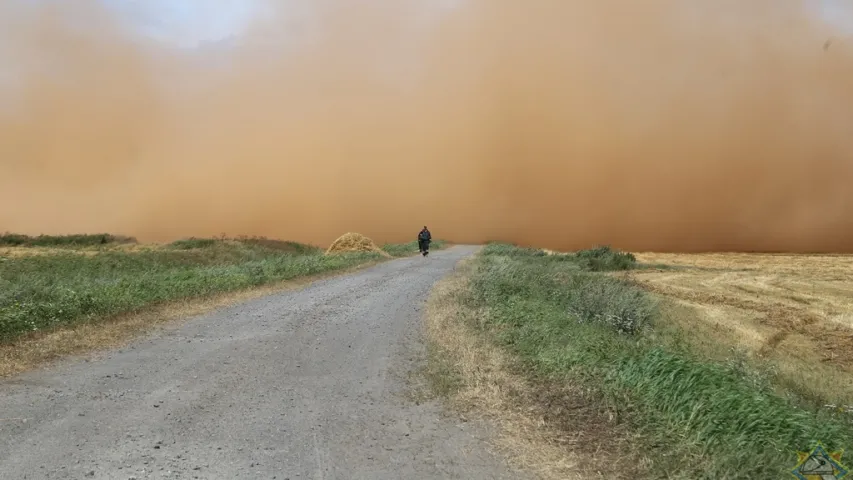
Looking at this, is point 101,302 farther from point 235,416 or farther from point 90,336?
point 235,416

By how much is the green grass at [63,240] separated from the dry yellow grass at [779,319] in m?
52.1

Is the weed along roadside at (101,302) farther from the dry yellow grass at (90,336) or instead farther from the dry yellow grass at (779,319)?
the dry yellow grass at (779,319)

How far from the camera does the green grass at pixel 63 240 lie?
1997 inches

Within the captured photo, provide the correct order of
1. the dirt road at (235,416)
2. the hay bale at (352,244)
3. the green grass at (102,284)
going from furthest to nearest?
1. the hay bale at (352,244)
2. the green grass at (102,284)
3. the dirt road at (235,416)

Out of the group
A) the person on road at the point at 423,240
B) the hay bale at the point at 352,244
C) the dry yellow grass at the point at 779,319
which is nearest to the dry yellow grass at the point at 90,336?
the dry yellow grass at the point at 779,319

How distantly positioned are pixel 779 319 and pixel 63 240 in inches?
2407

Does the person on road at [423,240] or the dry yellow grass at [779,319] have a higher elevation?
the person on road at [423,240]

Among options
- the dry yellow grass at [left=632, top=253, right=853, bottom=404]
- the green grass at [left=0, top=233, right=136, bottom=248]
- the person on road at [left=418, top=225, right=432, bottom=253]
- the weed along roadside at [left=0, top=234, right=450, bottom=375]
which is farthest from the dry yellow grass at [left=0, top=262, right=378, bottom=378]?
the green grass at [left=0, top=233, right=136, bottom=248]

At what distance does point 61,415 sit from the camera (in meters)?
5.76

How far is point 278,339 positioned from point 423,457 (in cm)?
567

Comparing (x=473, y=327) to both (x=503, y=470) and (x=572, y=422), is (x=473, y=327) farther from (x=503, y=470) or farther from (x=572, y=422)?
(x=503, y=470)

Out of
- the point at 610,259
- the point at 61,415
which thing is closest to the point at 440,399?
the point at 61,415

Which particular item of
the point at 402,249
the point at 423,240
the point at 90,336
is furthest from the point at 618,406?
the point at 402,249

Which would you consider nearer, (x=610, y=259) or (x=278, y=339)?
(x=278, y=339)
